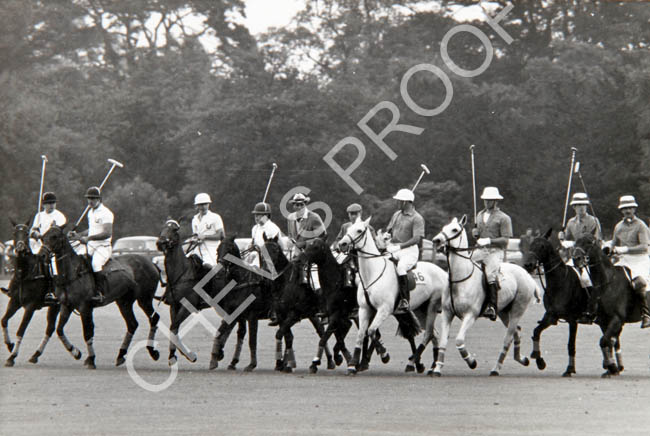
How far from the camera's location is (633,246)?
17047mm

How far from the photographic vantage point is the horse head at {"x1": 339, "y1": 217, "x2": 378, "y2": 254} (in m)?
15.9

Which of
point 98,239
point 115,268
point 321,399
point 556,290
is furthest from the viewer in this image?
point 115,268

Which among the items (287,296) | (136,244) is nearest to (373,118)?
(136,244)

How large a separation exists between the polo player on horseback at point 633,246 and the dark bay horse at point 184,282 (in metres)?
5.72

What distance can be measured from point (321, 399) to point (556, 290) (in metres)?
5.12

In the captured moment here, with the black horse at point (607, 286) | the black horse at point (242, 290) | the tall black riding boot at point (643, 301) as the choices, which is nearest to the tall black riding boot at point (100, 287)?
the black horse at point (242, 290)

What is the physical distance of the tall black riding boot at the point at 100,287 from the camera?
Answer: 56.0 feet

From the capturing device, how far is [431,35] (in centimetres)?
5988

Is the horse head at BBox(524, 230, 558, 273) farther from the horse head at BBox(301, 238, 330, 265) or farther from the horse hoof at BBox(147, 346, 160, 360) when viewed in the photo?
the horse hoof at BBox(147, 346, 160, 360)

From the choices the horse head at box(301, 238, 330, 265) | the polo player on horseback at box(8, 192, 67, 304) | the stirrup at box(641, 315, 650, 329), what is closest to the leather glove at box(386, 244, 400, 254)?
the horse head at box(301, 238, 330, 265)

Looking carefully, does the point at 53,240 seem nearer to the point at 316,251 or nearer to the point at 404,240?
the point at 316,251

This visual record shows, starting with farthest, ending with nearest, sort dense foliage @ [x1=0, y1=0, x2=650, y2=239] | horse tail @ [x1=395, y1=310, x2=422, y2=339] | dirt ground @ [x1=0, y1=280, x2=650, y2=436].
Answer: dense foliage @ [x1=0, y1=0, x2=650, y2=239] → horse tail @ [x1=395, y1=310, x2=422, y2=339] → dirt ground @ [x1=0, y1=280, x2=650, y2=436]

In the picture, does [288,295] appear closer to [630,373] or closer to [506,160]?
[630,373]

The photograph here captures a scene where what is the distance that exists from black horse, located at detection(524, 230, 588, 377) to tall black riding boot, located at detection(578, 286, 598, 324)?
7 centimetres
